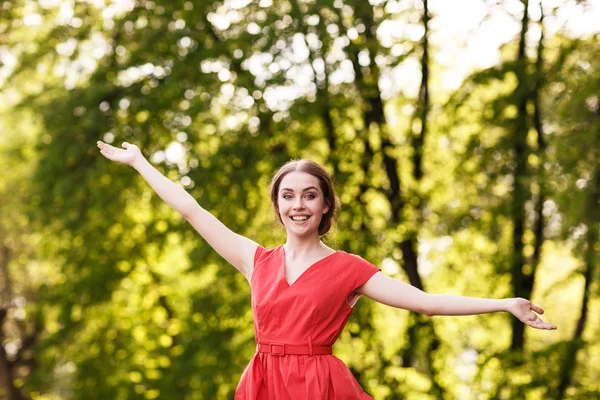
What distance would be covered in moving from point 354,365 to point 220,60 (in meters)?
3.09

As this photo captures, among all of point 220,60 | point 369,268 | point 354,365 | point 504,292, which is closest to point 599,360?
point 504,292

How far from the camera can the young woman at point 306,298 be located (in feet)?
8.84

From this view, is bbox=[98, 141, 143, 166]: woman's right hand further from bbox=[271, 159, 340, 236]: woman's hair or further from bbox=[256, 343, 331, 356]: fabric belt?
bbox=[256, 343, 331, 356]: fabric belt

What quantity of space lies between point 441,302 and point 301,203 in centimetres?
53

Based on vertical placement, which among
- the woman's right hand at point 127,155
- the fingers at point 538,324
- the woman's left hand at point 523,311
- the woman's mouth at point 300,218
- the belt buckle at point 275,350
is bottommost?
the belt buckle at point 275,350

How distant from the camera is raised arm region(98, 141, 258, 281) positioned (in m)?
2.90

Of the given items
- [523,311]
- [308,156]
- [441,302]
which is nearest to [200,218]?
[441,302]

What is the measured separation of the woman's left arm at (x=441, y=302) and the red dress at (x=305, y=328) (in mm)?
51

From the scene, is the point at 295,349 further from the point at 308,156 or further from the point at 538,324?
the point at 308,156

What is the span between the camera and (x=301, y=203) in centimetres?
279

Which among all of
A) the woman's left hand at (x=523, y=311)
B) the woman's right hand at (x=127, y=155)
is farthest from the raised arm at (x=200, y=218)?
the woman's left hand at (x=523, y=311)

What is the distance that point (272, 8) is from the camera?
801cm

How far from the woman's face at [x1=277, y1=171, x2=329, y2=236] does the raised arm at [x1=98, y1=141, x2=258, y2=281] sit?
195mm

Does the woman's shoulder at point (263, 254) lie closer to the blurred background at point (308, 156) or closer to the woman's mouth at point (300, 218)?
the woman's mouth at point (300, 218)
